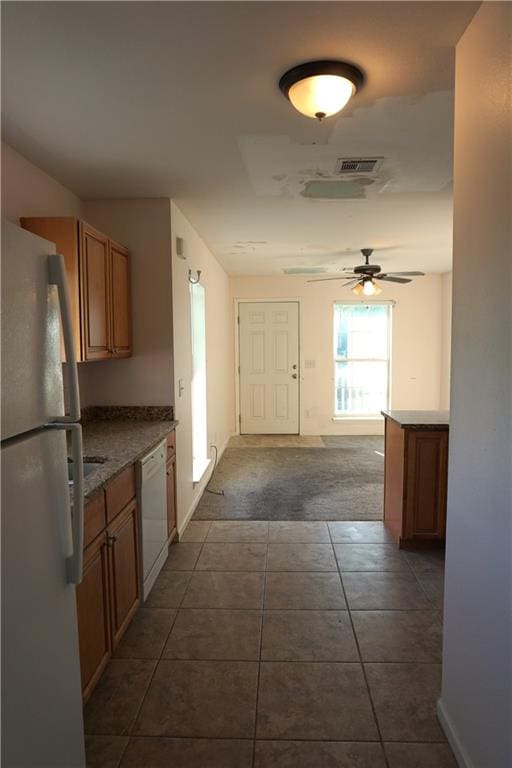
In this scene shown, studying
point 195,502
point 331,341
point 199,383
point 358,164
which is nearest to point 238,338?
point 331,341

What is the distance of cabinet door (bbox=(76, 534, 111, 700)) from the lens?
1775 millimetres

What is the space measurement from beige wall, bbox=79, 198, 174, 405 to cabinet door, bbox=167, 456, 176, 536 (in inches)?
18.6

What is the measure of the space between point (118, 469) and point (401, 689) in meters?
1.53

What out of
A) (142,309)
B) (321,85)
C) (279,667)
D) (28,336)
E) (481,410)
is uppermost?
(321,85)

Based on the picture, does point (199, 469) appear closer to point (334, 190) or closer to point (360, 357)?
point (334, 190)

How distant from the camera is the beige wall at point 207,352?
3514 millimetres

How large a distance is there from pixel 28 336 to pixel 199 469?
11.4 feet

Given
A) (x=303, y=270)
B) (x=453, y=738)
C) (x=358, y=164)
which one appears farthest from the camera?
(x=303, y=270)

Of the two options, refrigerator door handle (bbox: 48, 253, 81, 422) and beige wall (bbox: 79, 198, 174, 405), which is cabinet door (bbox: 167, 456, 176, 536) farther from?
refrigerator door handle (bbox: 48, 253, 81, 422)

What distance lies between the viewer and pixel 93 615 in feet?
6.16

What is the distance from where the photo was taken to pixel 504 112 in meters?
1.26

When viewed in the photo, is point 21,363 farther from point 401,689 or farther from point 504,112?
point 401,689

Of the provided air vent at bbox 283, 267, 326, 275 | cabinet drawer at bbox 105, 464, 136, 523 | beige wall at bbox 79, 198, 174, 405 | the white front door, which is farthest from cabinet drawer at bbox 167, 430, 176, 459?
the white front door

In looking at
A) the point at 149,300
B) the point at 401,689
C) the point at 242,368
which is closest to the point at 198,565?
the point at 401,689
